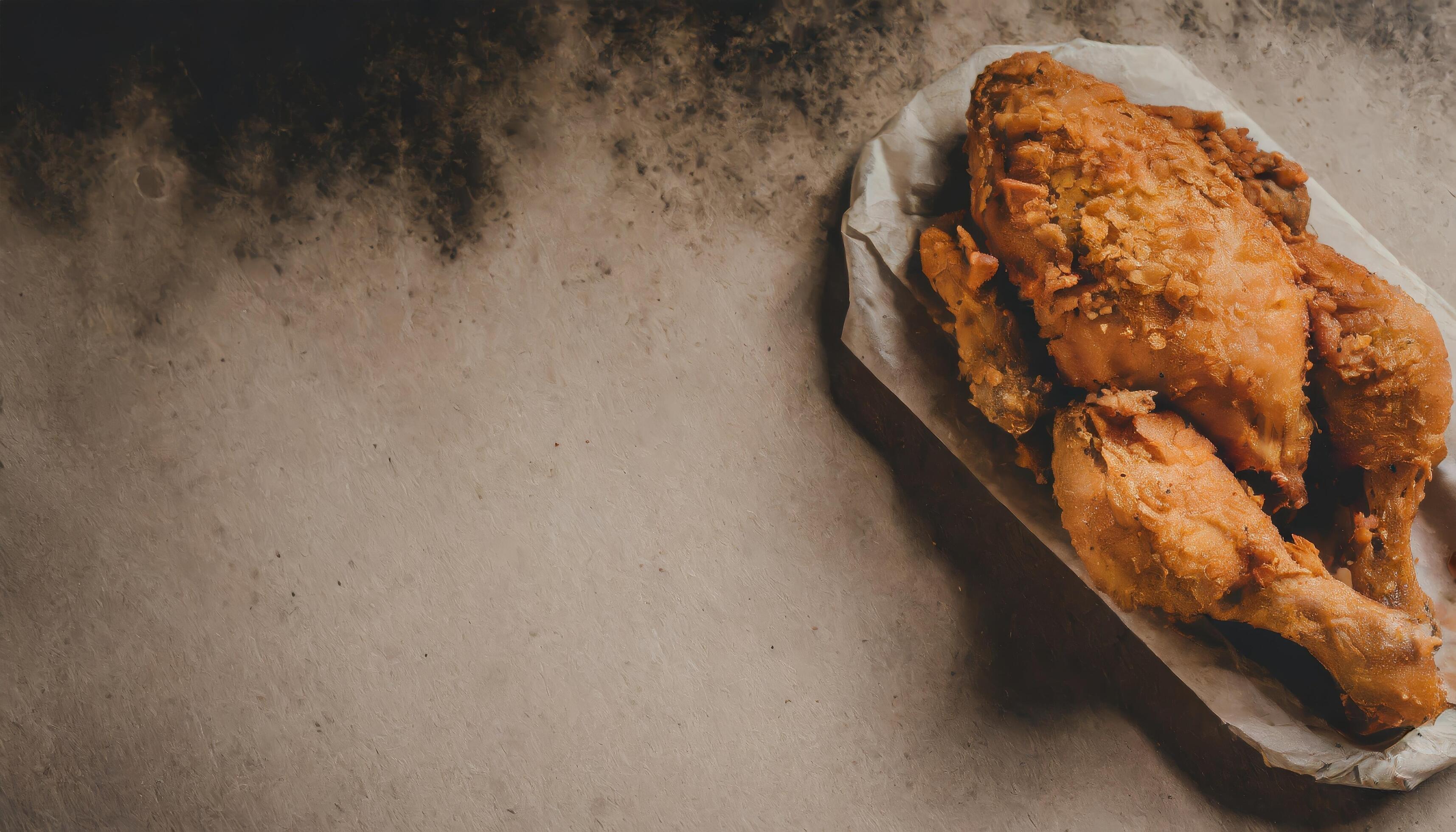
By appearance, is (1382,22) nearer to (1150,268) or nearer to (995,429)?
(1150,268)

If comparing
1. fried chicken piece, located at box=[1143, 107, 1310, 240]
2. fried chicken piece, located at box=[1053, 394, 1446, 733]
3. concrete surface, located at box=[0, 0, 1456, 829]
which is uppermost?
fried chicken piece, located at box=[1143, 107, 1310, 240]

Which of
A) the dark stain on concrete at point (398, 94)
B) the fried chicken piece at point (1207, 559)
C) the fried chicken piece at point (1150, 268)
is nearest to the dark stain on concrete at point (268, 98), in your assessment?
the dark stain on concrete at point (398, 94)

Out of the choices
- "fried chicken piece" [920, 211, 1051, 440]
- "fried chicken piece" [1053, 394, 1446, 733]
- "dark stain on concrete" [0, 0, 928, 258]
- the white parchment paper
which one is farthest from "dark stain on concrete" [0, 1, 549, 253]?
"fried chicken piece" [1053, 394, 1446, 733]

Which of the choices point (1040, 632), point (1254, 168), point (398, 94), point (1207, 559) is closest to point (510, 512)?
point (398, 94)

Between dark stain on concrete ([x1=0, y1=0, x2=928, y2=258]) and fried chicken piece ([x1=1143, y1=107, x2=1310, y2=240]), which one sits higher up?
fried chicken piece ([x1=1143, y1=107, x2=1310, y2=240])

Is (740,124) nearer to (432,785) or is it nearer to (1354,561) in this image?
(1354,561)

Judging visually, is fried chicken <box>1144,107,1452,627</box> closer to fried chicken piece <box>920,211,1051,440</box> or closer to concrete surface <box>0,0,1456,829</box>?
fried chicken piece <box>920,211,1051,440</box>
